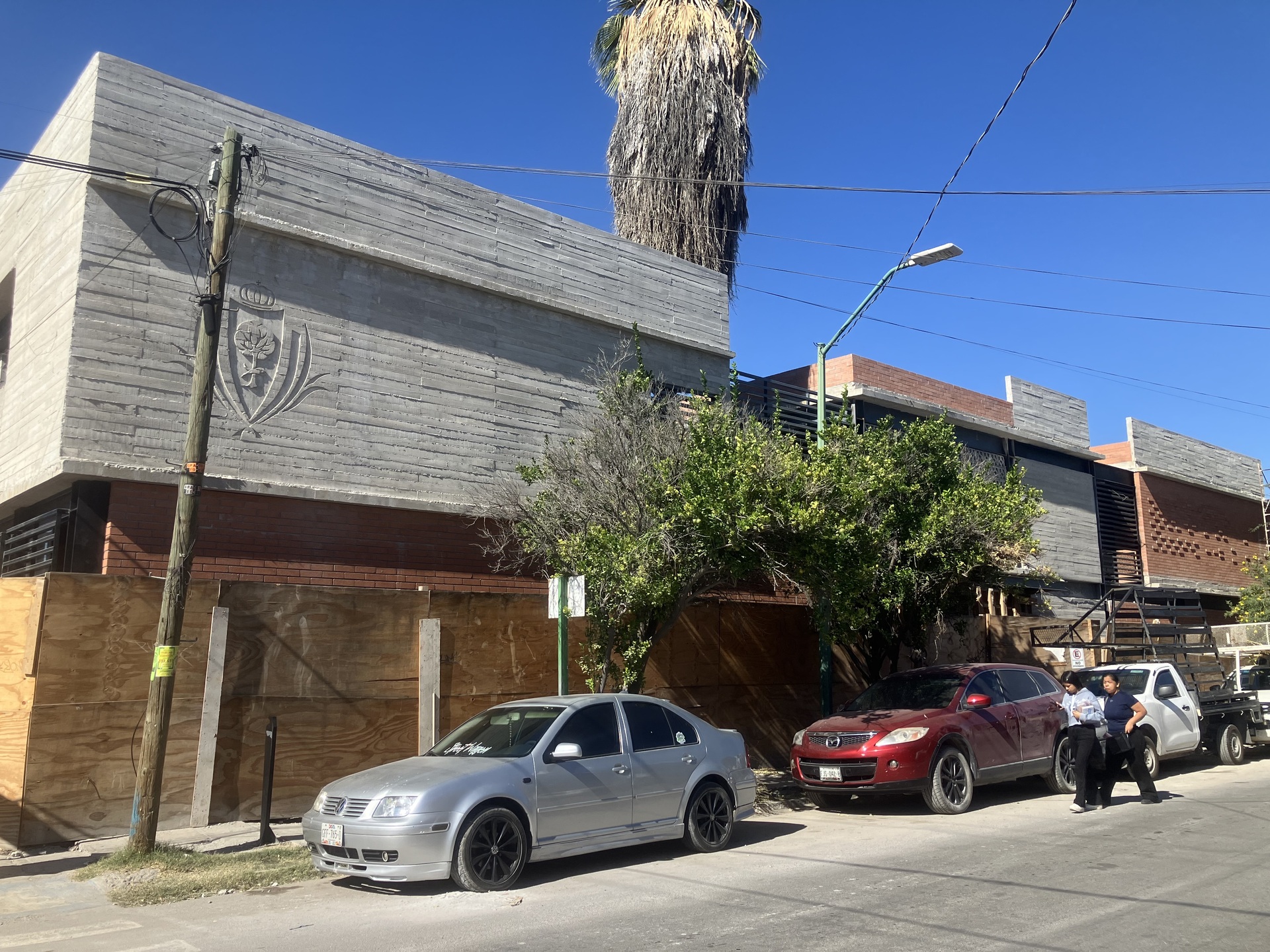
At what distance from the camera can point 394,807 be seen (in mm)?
7684

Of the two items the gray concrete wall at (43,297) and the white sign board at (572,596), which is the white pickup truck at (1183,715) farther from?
the gray concrete wall at (43,297)

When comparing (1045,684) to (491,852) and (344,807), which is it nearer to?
(491,852)

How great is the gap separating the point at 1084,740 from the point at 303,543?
32.1 ft

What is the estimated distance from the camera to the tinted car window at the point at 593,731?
888cm

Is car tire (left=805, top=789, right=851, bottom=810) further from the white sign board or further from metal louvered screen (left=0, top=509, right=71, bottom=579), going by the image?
metal louvered screen (left=0, top=509, right=71, bottom=579)

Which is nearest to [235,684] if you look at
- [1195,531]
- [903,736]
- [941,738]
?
[903,736]

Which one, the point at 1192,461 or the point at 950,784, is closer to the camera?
the point at 950,784

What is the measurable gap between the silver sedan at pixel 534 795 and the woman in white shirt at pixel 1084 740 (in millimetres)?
4048

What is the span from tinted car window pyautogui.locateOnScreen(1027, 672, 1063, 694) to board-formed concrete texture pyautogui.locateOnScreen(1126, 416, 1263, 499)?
Result: 17.4 meters

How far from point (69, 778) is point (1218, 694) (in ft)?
51.8

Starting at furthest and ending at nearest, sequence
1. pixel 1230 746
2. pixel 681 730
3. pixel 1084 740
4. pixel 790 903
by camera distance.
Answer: pixel 1230 746
pixel 1084 740
pixel 681 730
pixel 790 903

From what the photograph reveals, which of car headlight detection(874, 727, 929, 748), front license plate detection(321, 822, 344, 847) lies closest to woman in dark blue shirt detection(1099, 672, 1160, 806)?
car headlight detection(874, 727, 929, 748)

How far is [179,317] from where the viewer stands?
1280 centimetres

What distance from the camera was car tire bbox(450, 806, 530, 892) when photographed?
7.73 meters
